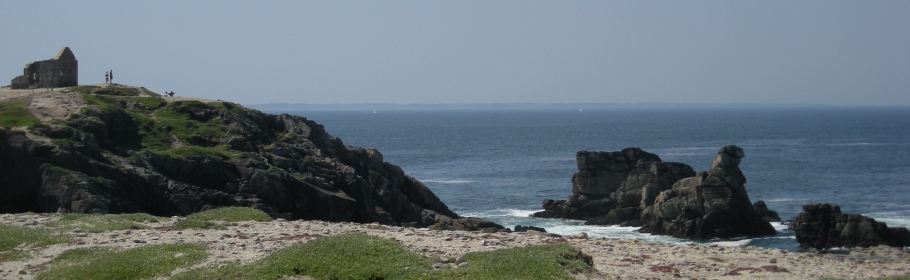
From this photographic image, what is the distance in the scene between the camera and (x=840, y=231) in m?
47.0

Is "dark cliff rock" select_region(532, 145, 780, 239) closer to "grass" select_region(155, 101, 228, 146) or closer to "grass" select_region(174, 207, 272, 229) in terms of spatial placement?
"grass" select_region(155, 101, 228, 146)

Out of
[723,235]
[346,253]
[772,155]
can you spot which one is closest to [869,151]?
[772,155]

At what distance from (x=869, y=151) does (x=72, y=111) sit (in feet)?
387

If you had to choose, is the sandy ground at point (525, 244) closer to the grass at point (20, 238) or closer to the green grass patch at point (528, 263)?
the grass at point (20, 238)

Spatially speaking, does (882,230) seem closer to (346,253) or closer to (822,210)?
(822,210)

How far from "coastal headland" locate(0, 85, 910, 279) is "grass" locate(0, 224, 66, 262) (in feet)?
0.82

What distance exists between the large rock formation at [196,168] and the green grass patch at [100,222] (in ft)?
30.9

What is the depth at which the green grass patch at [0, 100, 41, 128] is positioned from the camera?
43312mm

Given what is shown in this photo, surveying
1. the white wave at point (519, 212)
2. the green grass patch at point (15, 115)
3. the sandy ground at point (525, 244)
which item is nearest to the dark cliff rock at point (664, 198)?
the white wave at point (519, 212)

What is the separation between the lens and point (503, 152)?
134375 millimetres

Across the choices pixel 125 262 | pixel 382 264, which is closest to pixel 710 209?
pixel 382 264

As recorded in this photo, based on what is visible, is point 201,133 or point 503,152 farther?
point 503,152

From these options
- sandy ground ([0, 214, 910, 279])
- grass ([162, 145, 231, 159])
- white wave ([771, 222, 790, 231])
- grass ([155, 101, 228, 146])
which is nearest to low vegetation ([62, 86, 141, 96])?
grass ([155, 101, 228, 146])

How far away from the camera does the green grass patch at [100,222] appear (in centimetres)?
2359
